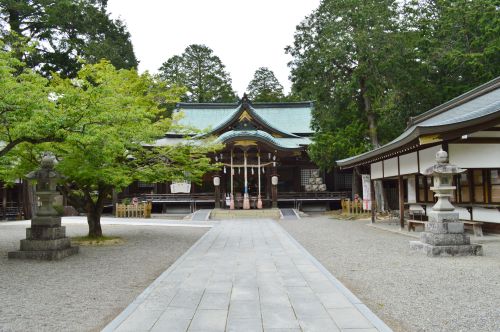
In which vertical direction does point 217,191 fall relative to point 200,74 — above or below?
below

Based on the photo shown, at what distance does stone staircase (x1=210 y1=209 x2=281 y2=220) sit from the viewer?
73.2 ft

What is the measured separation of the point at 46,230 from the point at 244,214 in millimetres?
14034

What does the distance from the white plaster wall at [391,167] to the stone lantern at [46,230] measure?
467 inches

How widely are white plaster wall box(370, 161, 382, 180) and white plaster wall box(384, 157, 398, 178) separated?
29.4 inches

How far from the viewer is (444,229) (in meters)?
9.02

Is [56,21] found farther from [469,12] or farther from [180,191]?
[469,12]

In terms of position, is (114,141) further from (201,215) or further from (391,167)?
(201,215)

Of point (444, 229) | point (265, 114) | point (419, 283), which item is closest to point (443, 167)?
point (444, 229)

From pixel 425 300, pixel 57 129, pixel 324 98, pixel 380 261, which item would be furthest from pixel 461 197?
pixel 57 129

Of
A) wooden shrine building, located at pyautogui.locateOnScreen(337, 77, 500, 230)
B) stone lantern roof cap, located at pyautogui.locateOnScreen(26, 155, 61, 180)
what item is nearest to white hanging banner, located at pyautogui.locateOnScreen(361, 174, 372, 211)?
wooden shrine building, located at pyautogui.locateOnScreen(337, 77, 500, 230)

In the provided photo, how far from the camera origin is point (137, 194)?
2744 centimetres

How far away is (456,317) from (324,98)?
1891 cm

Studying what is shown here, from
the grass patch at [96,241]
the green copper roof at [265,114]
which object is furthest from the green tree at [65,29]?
the grass patch at [96,241]

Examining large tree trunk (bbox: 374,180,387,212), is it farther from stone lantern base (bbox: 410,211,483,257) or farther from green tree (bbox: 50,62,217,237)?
stone lantern base (bbox: 410,211,483,257)
